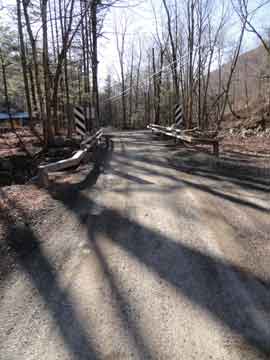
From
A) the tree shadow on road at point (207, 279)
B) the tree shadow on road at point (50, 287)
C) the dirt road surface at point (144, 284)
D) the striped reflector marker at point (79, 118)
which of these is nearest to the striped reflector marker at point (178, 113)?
the striped reflector marker at point (79, 118)

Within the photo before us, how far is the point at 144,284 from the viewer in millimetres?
2324

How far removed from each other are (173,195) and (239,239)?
1812mm

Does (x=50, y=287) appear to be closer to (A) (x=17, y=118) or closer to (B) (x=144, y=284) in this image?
(B) (x=144, y=284)

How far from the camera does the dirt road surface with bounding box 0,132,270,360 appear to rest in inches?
68.0

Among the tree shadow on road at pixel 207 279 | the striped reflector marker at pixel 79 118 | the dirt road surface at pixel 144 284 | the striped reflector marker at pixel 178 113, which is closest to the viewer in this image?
the dirt road surface at pixel 144 284

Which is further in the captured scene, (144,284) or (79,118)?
(79,118)

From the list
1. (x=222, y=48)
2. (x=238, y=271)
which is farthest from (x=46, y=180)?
(x=222, y=48)

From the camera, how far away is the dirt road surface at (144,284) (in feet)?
5.67

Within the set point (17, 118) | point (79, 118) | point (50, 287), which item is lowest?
point (50, 287)

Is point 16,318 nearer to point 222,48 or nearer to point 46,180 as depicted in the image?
point 46,180

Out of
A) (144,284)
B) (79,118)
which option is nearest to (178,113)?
(79,118)

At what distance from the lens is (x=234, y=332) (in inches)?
70.5

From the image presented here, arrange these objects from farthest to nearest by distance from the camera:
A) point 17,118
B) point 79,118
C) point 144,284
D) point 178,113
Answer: point 17,118 → point 178,113 → point 79,118 → point 144,284

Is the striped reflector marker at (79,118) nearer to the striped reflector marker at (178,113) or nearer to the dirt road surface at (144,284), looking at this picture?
the striped reflector marker at (178,113)
